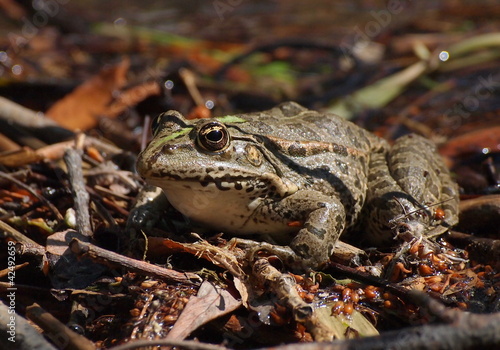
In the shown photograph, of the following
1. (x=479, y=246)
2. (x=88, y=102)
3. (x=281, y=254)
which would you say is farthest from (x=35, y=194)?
(x=479, y=246)

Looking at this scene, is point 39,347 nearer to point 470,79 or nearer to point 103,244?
point 103,244

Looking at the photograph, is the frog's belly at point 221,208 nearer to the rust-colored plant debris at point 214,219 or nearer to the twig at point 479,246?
the rust-colored plant debris at point 214,219

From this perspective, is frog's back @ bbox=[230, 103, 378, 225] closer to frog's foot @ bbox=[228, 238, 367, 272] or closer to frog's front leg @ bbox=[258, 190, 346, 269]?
frog's front leg @ bbox=[258, 190, 346, 269]

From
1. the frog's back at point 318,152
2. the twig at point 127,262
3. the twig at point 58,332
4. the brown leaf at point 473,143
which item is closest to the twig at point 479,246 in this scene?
the frog's back at point 318,152

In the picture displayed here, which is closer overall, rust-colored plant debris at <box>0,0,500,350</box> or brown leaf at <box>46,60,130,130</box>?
rust-colored plant debris at <box>0,0,500,350</box>

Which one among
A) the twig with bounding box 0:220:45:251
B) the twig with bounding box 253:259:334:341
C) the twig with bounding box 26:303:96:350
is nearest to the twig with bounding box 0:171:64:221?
the twig with bounding box 0:220:45:251

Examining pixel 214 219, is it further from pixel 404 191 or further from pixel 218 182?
pixel 404 191

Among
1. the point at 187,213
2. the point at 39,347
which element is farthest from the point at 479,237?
the point at 39,347
